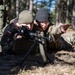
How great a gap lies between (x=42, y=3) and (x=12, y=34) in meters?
31.2

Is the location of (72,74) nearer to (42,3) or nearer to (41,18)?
(41,18)

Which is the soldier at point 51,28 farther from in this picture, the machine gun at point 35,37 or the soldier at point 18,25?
the machine gun at point 35,37

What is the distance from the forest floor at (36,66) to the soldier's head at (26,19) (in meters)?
0.67

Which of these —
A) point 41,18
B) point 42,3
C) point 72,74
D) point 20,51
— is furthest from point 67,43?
point 42,3

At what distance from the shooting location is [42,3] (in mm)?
37312

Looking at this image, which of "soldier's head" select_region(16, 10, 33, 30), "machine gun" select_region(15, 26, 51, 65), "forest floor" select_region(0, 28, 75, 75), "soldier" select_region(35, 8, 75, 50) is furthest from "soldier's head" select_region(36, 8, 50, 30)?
"forest floor" select_region(0, 28, 75, 75)

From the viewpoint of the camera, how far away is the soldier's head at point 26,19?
6.04m

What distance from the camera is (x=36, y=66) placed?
19.3 ft

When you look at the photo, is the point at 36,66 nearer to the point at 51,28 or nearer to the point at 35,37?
the point at 35,37

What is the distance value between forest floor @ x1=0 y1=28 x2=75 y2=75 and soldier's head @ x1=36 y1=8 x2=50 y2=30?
66 centimetres

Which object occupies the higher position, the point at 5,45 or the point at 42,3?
the point at 5,45

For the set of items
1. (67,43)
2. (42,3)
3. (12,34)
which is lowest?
(42,3)

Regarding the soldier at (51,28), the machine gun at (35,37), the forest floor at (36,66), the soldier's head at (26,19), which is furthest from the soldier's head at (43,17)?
the forest floor at (36,66)

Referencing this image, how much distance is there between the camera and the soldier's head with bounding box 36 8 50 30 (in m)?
6.17
